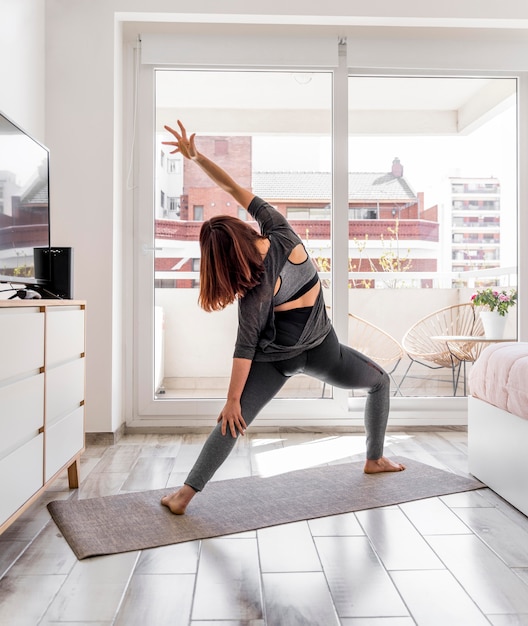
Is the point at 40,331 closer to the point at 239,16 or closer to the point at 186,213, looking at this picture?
the point at 186,213

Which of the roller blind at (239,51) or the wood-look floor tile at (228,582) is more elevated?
the roller blind at (239,51)

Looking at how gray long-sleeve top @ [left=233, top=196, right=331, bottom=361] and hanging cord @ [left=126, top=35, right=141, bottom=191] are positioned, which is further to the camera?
hanging cord @ [left=126, top=35, right=141, bottom=191]

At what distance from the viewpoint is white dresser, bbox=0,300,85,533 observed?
1.75m

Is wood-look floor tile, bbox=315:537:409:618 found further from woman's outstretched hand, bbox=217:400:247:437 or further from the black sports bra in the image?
the black sports bra

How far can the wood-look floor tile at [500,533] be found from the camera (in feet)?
5.81

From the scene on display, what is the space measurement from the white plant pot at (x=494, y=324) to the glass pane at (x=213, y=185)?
1.05 metres

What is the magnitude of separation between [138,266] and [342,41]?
1.80 metres

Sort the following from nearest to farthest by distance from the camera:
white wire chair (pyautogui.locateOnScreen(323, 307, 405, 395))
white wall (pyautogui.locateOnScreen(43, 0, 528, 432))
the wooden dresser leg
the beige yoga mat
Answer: the beige yoga mat
the wooden dresser leg
white wall (pyautogui.locateOnScreen(43, 0, 528, 432))
white wire chair (pyautogui.locateOnScreen(323, 307, 405, 395))

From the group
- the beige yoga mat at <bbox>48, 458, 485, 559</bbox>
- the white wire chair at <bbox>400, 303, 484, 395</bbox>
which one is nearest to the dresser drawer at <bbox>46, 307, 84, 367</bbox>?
the beige yoga mat at <bbox>48, 458, 485, 559</bbox>

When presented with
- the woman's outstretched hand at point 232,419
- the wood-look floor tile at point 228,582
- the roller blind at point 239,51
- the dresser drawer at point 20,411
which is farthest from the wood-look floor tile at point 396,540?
the roller blind at point 239,51

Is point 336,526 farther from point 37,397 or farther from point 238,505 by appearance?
point 37,397

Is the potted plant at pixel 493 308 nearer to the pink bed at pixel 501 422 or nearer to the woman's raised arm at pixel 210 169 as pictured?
the pink bed at pixel 501 422

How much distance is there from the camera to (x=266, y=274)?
212cm

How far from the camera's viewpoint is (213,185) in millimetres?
3682
